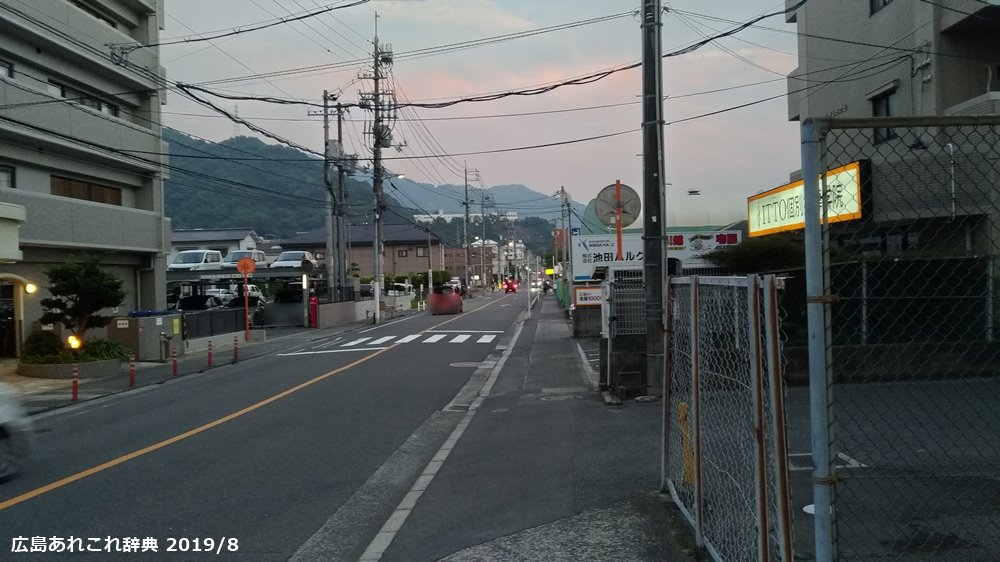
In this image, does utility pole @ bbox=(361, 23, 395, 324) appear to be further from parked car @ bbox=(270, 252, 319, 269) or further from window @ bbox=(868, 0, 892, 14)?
window @ bbox=(868, 0, 892, 14)

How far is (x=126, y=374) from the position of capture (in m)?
20.7

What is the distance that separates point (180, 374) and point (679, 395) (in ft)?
Result: 55.3

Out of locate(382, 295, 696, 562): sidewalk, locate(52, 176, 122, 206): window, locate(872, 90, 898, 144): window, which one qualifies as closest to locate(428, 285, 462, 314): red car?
locate(52, 176, 122, 206): window

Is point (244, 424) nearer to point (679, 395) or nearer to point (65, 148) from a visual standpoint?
point (679, 395)

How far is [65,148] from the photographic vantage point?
2525 cm

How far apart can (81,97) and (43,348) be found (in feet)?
28.0

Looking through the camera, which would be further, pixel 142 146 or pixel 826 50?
pixel 142 146

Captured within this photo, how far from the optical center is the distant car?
834cm

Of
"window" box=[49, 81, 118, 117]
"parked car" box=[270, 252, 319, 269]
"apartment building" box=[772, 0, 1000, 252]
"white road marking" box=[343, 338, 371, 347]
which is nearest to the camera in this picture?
"apartment building" box=[772, 0, 1000, 252]

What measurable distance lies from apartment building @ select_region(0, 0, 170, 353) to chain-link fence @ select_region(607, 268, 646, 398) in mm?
15621

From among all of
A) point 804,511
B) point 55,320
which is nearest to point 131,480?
point 804,511

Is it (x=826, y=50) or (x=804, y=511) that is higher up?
(x=826, y=50)

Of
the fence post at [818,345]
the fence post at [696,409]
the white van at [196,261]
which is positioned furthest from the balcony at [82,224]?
the fence post at [818,345]

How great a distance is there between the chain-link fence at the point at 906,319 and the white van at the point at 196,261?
151ft
